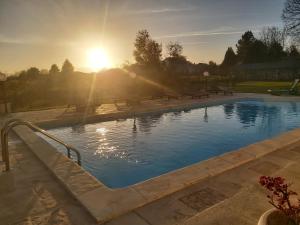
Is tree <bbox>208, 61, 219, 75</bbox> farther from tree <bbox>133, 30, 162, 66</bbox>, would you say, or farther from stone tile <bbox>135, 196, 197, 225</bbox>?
stone tile <bbox>135, 196, 197, 225</bbox>

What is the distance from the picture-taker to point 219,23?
2038 cm

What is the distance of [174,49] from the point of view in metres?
38.8

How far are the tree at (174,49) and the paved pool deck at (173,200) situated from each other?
3429cm

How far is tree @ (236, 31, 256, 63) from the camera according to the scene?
5875cm

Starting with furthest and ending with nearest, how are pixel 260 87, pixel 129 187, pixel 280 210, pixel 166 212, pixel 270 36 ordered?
1. pixel 270 36
2. pixel 260 87
3. pixel 129 187
4. pixel 166 212
5. pixel 280 210

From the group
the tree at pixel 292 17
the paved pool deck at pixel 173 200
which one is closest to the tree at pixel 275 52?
the tree at pixel 292 17

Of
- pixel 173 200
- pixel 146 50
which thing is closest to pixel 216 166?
pixel 173 200

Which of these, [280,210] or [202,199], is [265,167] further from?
[280,210]

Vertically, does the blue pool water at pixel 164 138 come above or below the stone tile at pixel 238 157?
below

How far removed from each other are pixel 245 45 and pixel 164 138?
57506 millimetres

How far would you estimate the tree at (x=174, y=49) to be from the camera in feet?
126

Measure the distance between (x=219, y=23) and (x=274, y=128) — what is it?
39.5 ft

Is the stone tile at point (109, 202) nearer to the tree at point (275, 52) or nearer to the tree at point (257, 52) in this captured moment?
the tree at point (275, 52)

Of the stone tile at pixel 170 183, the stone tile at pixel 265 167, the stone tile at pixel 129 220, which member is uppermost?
the stone tile at pixel 170 183
